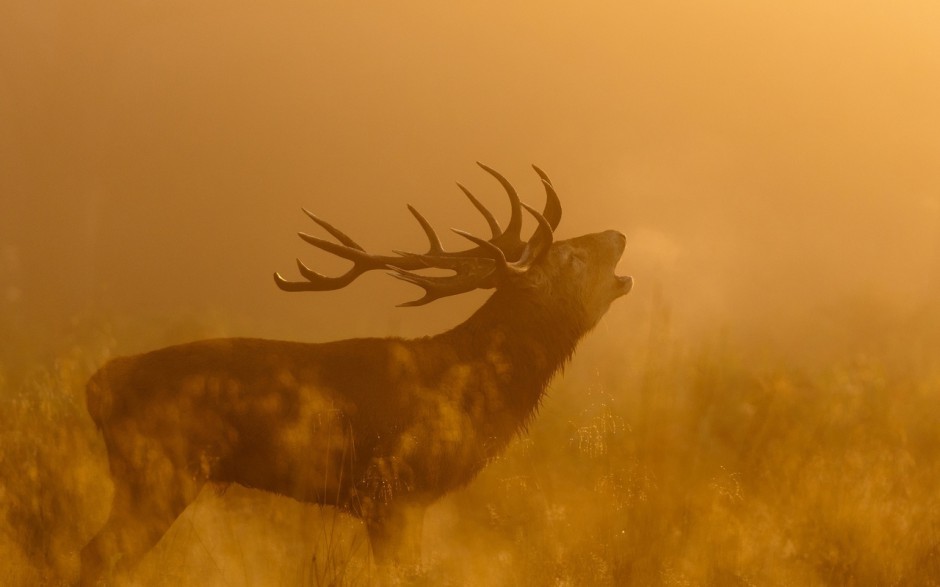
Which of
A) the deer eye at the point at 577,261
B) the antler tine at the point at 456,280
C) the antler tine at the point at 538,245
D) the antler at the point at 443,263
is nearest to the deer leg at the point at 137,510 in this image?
the antler at the point at 443,263

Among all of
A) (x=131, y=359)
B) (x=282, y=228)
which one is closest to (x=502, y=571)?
(x=131, y=359)

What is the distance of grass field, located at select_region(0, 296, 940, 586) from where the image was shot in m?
4.91

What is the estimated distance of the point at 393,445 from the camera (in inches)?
222

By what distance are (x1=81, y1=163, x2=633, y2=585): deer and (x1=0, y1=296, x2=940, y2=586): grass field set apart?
0.60ft

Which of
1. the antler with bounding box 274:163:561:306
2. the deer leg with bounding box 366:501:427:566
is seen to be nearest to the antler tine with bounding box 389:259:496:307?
the antler with bounding box 274:163:561:306

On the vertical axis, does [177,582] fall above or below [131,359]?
below

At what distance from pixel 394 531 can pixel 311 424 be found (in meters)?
0.64

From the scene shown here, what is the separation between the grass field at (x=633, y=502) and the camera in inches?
193

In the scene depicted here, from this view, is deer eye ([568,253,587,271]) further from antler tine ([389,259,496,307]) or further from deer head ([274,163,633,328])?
antler tine ([389,259,496,307])

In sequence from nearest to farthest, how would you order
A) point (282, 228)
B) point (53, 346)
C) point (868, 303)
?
point (53, 346) < point (868, 303) < point (282, 228)

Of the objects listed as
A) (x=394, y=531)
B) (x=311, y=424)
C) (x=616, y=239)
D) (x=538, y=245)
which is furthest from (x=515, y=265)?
(x=394, y=531)

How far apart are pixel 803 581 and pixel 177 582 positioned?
258cm

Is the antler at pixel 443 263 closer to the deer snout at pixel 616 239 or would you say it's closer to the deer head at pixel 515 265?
the deer head at pixel 515 265

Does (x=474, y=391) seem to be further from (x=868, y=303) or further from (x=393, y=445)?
(x=868, y=303)
